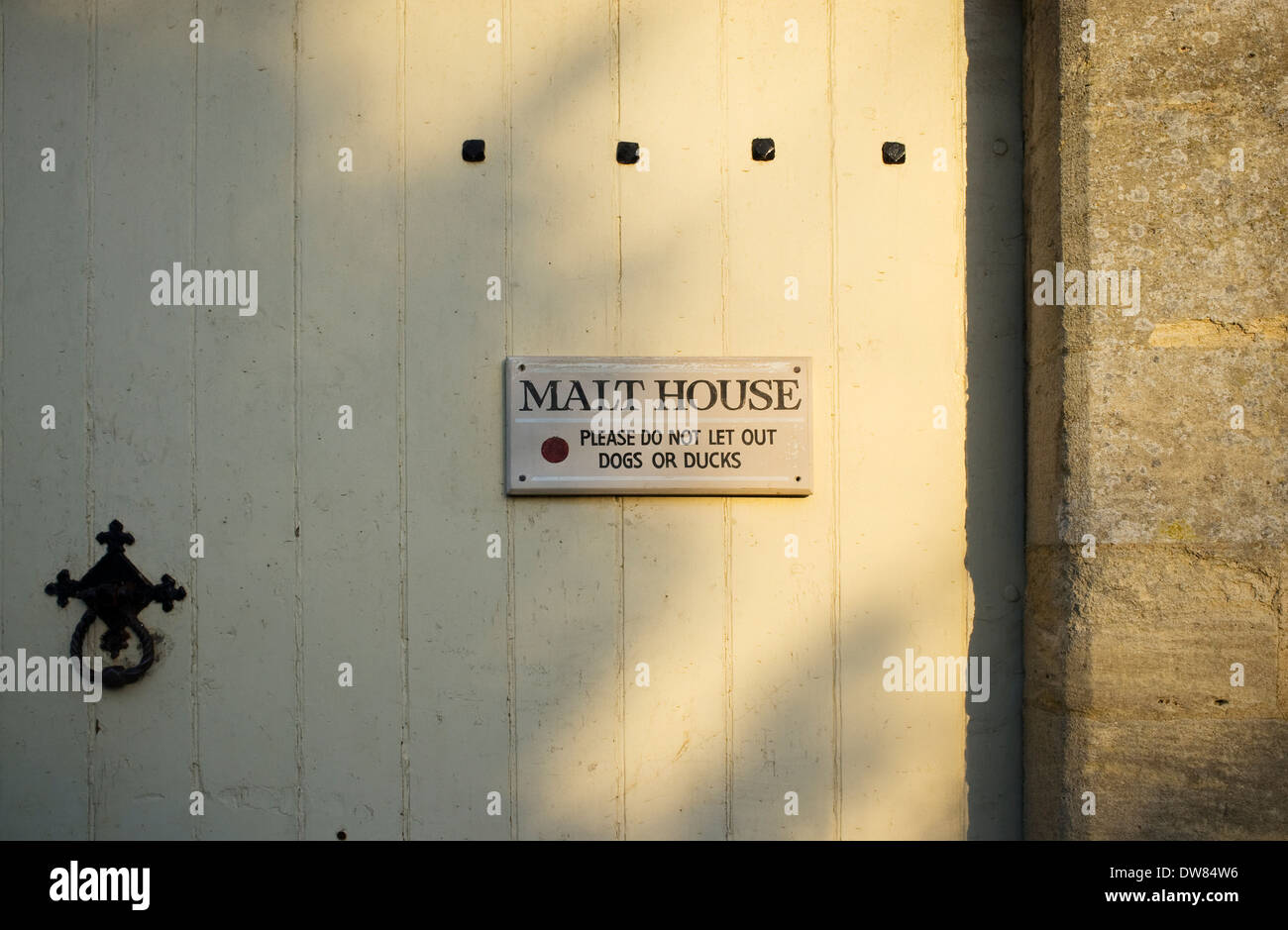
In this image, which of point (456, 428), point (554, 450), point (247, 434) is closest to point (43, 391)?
point (247, 434)

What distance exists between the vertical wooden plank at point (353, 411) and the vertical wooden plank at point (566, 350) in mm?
250

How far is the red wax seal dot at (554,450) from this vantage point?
1812 millimetres

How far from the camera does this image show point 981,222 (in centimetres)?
187

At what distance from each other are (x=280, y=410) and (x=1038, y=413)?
148 cm

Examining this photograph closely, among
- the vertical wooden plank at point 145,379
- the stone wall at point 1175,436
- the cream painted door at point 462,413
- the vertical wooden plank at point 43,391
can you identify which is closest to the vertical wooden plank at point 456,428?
the cream painted door at point 462,413

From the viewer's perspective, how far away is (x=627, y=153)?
1.86 m

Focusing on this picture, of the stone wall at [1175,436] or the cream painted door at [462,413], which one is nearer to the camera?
the stone wall at [1175,436]

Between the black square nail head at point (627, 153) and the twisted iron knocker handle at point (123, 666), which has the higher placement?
the black square nail head at point (627, 153)

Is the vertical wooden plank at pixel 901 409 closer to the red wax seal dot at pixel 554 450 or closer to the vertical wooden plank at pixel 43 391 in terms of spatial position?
the red wax seal dot at pixel 554 450

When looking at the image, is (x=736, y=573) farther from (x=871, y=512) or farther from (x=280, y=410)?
(x=280, y=410)

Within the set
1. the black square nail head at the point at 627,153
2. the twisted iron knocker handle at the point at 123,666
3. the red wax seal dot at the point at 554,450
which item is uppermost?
the black square nail head at the point at 627,153

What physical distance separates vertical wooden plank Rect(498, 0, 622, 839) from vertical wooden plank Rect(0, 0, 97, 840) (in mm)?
866
